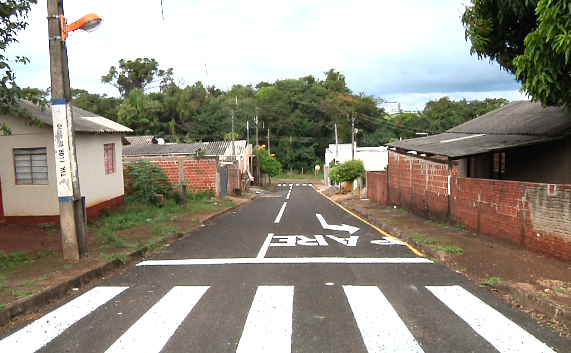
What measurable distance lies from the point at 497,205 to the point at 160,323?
7.98 m

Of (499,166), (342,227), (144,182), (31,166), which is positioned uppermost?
(31,166)

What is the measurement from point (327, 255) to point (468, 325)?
4588mm

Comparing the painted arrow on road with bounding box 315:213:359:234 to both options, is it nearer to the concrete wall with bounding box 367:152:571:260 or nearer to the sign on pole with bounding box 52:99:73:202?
the concrete wall with bounding box 367:152:571:260

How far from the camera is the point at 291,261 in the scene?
9266mm

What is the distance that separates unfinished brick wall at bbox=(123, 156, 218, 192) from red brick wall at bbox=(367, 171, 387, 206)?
29.8 ft

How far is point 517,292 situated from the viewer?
6.63 meters

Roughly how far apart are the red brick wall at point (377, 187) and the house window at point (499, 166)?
8.82m

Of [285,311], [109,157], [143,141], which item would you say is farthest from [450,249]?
[143,141]

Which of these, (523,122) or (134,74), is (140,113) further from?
(523,122)

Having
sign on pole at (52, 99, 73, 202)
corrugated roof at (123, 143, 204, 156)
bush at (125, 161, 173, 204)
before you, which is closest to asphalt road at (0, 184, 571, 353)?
sign on pole at (52, 99, 73, 202)

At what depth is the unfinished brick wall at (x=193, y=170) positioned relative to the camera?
26.8m

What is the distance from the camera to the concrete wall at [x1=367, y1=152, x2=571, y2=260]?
8.38 metres

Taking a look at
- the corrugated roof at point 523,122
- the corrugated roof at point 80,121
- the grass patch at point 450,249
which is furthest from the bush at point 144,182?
the grass patch at point 450,249

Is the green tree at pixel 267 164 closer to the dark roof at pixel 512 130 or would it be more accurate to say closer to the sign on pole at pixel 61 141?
the dark roof at pixel 512 130
